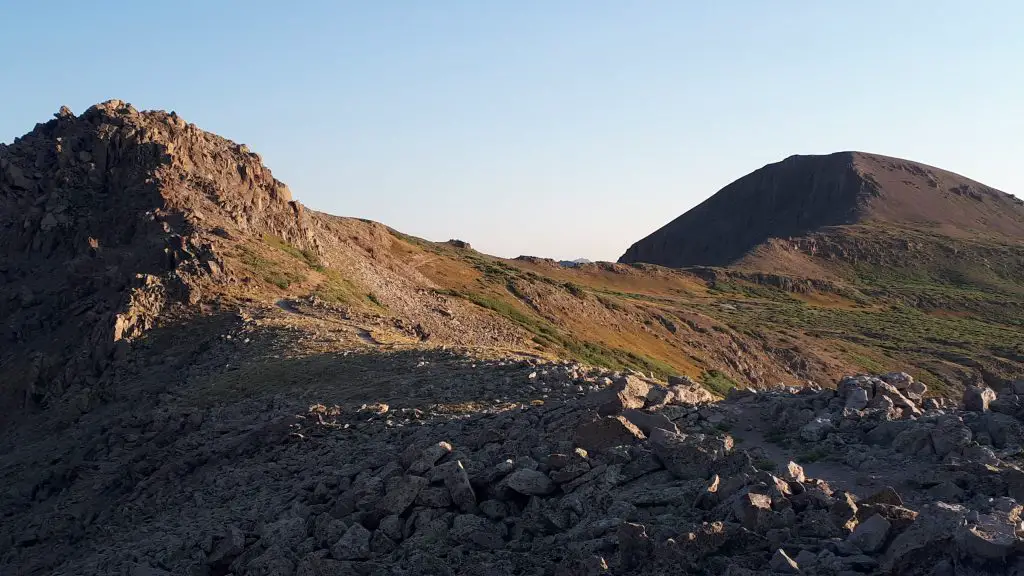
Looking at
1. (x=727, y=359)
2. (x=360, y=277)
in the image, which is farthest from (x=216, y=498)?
(x=727, y=359)

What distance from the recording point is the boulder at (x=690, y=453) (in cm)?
863

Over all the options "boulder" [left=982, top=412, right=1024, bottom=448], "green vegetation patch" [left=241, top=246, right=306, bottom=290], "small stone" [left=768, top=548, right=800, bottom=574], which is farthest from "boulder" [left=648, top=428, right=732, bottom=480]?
"green vegetation patch" [left=241, top=246, right=306, bottom=290]

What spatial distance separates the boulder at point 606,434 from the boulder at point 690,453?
438 millimetres

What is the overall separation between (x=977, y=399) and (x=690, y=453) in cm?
456

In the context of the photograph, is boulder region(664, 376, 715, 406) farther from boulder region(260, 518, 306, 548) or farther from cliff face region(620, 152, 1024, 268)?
cliff face region(620, 152, 1024, 268)

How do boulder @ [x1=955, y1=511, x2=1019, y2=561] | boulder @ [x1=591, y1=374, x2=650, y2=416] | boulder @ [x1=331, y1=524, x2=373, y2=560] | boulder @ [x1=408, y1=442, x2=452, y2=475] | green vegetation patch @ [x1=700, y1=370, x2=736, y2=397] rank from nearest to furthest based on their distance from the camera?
boulder @ [x1=955, y1=511, x2=1019, y2=561] < boulder @ [x1=331, y1=524, x2=373, y2=560] < boulder @ [x1=408, y1=442, x2=452, y2=475] < boulder @ [x1=591, y1=374, x2=650, y2=416] < green vegetation patch @ [x1=700, y1=370, x2=736, y2=397]

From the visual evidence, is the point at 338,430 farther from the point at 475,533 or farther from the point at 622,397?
the point at 475,533

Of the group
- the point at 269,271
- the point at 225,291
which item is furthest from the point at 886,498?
the point at 269,271

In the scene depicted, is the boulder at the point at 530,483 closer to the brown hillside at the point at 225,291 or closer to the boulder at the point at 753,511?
the boulder at the point at 753,511

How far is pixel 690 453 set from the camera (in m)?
8.76

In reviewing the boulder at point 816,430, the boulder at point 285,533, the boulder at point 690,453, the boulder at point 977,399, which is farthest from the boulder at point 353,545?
the boulder at point 977,399

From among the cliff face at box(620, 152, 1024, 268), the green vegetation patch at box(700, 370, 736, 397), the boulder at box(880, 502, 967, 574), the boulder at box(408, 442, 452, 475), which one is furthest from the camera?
the cliff face at box(620, 152, 1024, 268)

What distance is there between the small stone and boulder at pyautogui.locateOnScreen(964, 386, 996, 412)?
18.0 feet

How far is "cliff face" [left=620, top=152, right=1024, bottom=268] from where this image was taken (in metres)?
105
